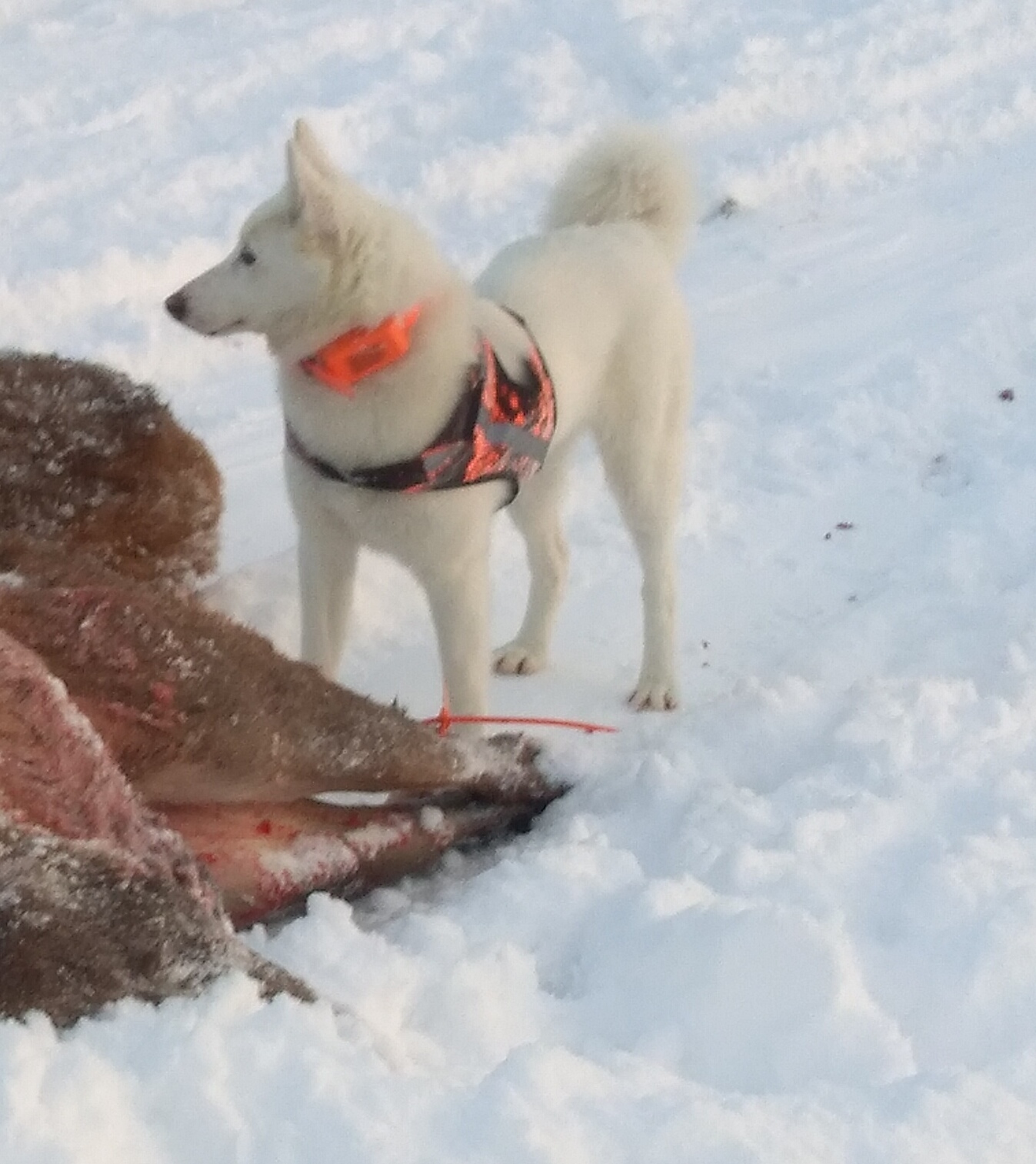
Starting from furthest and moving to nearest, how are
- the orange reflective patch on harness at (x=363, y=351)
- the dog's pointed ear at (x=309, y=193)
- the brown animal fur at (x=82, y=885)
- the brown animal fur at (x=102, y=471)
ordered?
the brown animal fur at (x=102, y=471) → the orange reflective patch on harness at (x=363, y=351) → the dog's pointed ear at (x=309, y=193) → the brown animal fur at (x=82, y=885)

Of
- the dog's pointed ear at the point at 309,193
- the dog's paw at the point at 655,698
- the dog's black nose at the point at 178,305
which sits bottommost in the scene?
the dog's paw at the point at 655,698

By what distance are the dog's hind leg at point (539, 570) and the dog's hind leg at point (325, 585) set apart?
481 millimetres

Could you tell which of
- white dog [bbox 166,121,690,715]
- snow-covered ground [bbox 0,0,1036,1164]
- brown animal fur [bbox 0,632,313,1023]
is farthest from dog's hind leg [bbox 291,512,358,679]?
brown animal fur [bbox 0,632,313,1023]

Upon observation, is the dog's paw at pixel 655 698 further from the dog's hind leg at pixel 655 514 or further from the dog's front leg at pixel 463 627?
the dog's front leg at pixel 463 627

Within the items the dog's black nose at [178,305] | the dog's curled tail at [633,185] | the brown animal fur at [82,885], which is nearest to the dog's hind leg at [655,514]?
the dog's curled tail at [633,185]

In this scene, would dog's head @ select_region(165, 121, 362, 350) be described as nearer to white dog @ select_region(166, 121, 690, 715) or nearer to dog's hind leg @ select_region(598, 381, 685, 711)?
white dog @ select_region(166, 121, 690, 715)

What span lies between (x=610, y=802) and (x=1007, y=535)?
5.24 feet

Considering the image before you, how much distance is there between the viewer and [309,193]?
1995 millimetres

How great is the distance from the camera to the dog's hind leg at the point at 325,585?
7.83 ft

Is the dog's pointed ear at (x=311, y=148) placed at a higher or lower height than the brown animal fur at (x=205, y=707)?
higher

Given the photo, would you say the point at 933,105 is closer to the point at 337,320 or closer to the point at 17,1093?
the point at 337,320

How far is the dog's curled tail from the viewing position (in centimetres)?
281

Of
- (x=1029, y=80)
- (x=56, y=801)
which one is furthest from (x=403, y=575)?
(x=1029, y=80)

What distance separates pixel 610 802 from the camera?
2018 mm
